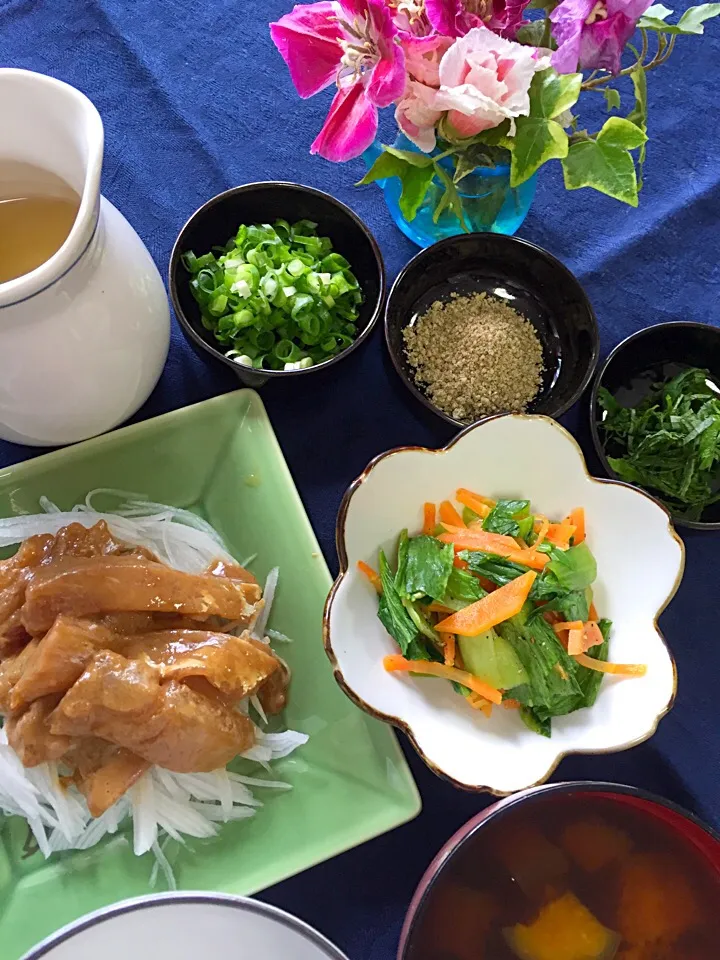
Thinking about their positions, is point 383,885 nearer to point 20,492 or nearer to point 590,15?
point 20,492

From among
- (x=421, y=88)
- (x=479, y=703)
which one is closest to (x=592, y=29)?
(x=421, y=88)

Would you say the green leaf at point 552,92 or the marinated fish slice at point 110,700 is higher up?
the green leaf at point 552,92

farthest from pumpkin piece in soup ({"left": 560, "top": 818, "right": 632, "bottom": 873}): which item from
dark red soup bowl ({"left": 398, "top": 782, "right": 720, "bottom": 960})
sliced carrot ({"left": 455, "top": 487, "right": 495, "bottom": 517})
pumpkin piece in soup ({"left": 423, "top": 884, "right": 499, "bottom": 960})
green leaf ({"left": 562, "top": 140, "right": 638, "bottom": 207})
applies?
green leaf ({"left": 562, "top": 140, "right": 638, "bottom": 207})

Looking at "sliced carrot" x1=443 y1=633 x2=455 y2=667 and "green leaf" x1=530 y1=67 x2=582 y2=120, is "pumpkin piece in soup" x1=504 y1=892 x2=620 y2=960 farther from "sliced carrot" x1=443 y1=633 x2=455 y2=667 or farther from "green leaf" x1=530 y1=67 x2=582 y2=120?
"green leaf" x1=530 y1=67 x2=582 y2=120

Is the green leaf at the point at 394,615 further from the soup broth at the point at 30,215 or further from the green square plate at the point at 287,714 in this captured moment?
the soup broth at the point at 30,215

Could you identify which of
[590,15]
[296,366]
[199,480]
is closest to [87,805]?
[199,480]

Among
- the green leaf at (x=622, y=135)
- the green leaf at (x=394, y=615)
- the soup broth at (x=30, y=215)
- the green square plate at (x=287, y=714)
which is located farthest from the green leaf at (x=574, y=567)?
the soup broth at (x=30, y=215)
